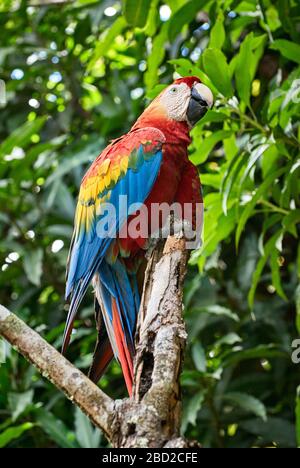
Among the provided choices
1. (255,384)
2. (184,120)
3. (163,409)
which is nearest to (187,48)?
(184,120)

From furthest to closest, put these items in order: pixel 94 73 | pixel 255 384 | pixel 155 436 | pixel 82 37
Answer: pixel 94 73
pixel 82 37
pixel 255 384
pixel 155 436

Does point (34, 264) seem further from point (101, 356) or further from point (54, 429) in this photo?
point (101, 356)

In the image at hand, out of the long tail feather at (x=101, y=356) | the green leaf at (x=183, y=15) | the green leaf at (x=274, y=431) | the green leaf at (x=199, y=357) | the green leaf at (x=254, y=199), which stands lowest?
the green leaf at (x=274, y=431)

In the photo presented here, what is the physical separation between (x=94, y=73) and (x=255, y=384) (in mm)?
Result: 1613

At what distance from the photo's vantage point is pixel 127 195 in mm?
1822

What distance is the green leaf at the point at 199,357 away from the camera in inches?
102

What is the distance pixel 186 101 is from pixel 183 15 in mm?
437


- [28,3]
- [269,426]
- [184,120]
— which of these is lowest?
[269,426]

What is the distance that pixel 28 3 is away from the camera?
3.37 metres

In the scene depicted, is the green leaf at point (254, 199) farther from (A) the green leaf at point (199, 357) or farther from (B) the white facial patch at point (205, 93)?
(A) the green leaf at point (199, 357)

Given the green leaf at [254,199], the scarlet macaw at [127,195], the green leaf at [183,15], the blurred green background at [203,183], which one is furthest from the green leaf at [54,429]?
the green leaf at [183,15]

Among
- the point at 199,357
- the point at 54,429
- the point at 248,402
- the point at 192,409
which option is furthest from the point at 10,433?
the point at 248,402

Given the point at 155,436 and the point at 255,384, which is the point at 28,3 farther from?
the point at 155,436

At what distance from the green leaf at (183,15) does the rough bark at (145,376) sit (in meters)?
1.02
